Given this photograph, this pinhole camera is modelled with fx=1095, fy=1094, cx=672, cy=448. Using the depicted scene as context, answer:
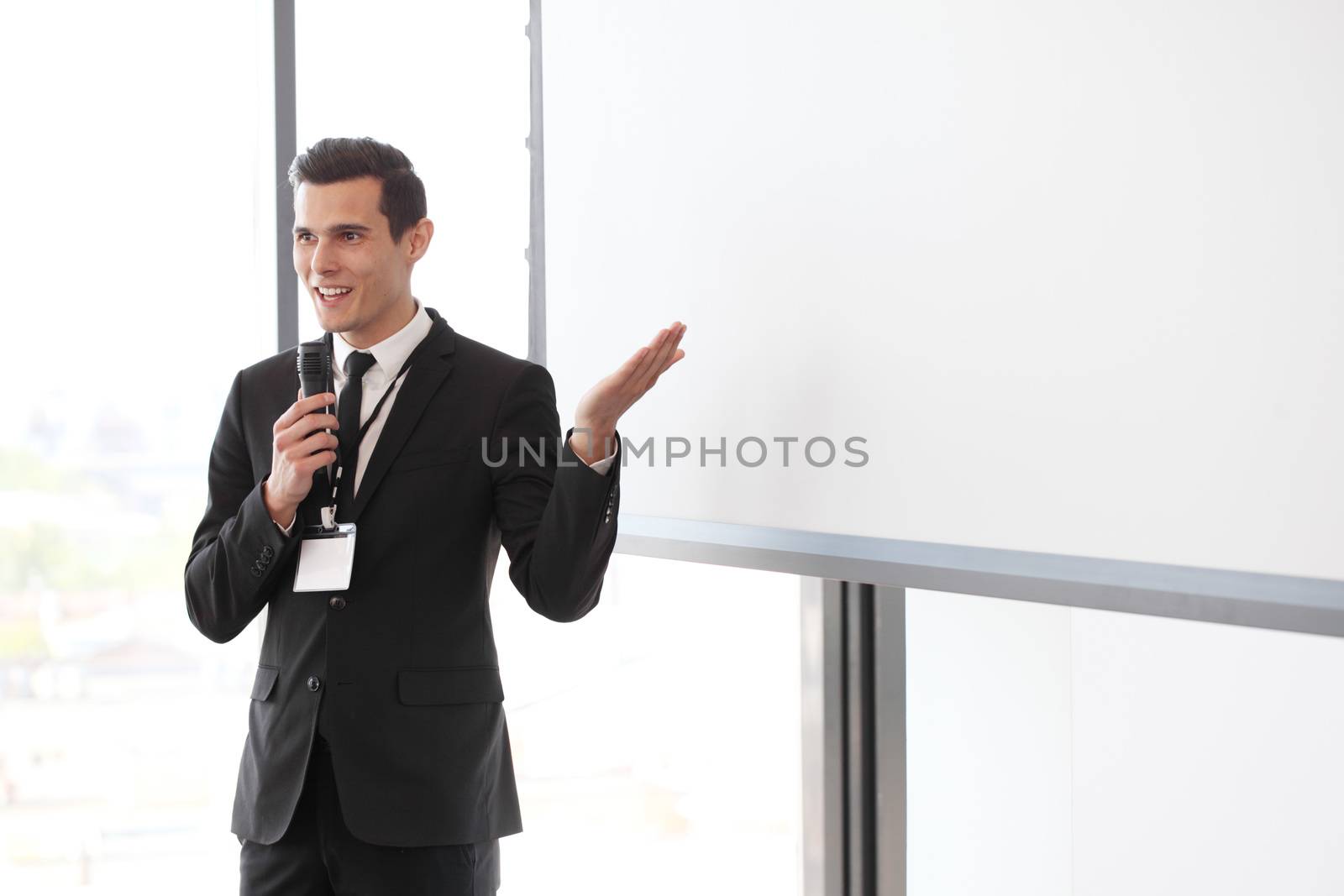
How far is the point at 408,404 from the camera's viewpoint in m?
1.60

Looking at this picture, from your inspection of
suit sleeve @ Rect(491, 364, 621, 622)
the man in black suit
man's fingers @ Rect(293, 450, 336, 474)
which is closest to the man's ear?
the man in black suit

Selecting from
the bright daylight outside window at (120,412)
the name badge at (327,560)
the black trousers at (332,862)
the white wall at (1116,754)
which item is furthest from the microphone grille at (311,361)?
the bright daylight outside window at (120,412)

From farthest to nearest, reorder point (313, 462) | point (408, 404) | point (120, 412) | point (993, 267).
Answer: point (120, 412) → point (408, 404) → point (313, 462) → point (993, 267)

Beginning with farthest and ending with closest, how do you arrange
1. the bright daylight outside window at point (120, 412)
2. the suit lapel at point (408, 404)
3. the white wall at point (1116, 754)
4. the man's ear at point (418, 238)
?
the bright daylight outside window at point (120, 412) < the man's ear at point (418, 238) < the suit lapel at point (408, 404) < the white wall at point (1116, 754)

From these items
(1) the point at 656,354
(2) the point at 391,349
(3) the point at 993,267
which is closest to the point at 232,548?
(2) the point at 391,349

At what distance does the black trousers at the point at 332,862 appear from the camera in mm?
1479

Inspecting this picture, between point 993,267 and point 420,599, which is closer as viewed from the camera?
point 993,267

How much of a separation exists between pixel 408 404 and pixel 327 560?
25 cm

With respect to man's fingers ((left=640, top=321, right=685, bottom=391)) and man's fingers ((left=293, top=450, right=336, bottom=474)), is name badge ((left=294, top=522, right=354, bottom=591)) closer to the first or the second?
man's fingers ((left=293, top=450, right=336, bottom=474))

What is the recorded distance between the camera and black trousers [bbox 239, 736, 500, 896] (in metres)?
1.48

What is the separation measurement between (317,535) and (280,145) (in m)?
1.63

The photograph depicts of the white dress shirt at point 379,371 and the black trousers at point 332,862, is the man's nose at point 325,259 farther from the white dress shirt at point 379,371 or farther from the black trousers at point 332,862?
the black trousers at point 332,862

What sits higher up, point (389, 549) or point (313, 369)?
point (313, 369)

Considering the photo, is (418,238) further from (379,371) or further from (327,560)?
(327,560)
